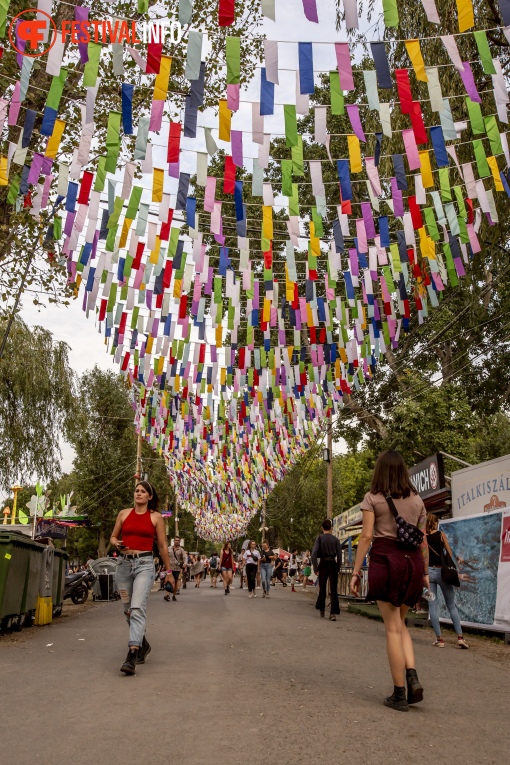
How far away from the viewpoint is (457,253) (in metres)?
11.3

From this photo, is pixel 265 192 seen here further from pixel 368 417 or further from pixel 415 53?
pixel 368 417

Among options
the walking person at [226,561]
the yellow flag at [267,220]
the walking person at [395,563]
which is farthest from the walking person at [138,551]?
the walking person at [226,561]

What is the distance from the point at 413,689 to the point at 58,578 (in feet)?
35.4

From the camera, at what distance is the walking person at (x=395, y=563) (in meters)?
5.03

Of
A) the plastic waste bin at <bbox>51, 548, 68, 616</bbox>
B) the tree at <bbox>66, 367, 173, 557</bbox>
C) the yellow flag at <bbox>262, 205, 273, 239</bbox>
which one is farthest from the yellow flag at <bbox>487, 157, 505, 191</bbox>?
the tree at <bbox>66, 367, 173, 557</bbox>

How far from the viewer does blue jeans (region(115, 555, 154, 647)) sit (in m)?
6.46

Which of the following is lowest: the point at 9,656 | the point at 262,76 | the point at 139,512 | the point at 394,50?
the point at 9,656

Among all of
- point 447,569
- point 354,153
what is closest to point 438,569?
point 447,569

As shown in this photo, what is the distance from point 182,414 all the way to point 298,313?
735 centimetres

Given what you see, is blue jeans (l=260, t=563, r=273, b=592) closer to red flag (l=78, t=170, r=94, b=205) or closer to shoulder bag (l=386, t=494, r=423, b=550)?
red flag (l=78, t=170, r=94, b=205)

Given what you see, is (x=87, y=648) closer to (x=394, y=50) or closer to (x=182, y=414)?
(x=394, y=50)

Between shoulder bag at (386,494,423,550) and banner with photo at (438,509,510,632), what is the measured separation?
490cm

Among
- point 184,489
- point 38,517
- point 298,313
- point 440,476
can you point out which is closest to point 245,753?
point 298,313

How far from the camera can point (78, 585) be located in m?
19.8
